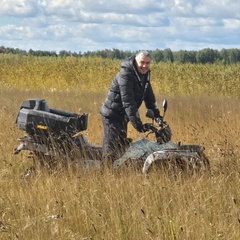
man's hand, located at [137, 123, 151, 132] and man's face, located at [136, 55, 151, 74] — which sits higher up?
man's face, located at [136, 55, 151, 74]

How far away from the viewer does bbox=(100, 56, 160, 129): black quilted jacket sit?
6.04 metres

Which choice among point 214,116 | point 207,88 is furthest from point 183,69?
point 214,116

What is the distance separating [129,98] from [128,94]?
46mm

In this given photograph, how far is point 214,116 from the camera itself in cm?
1095

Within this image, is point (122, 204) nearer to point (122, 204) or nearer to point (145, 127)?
point (122, 204)

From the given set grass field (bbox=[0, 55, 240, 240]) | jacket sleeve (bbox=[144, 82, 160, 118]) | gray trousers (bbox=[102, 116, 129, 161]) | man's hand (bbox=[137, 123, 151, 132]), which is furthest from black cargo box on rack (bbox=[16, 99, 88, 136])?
jacket sleeve (bbox=[144, 82, 160, 118])

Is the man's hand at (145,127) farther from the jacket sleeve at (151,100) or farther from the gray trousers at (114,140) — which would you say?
the jacket sleeve at (151,100)

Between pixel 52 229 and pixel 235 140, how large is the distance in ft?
14.3

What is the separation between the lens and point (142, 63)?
6.11 m

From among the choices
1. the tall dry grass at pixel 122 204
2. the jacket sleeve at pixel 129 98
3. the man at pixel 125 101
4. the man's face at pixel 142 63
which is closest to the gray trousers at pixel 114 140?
the man at pixel 125 101

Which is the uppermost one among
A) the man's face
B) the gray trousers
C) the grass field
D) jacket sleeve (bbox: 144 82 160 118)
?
the man's face

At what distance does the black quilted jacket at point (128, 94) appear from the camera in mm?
6039

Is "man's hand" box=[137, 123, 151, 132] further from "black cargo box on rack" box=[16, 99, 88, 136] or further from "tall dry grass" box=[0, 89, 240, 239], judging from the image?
"black cargo box on rack" box=[16, 99, 88, 136]

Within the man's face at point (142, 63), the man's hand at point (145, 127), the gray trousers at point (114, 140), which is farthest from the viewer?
the gray trousers at point (114, 140)
